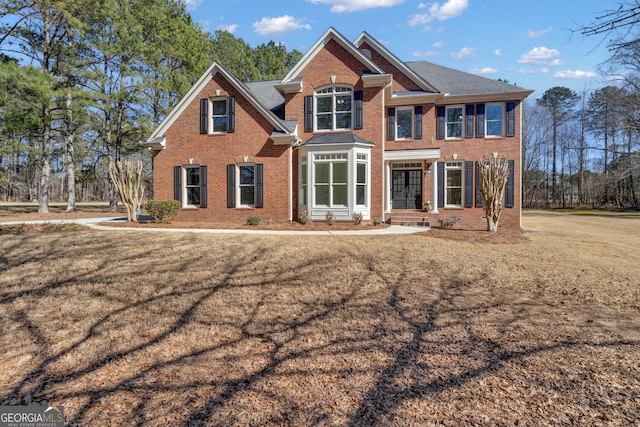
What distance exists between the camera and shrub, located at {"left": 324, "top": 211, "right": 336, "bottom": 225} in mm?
13789

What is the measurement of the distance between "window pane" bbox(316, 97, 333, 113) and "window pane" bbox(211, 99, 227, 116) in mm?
4279

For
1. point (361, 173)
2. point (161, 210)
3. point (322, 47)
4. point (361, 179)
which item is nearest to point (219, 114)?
point (161, 210)

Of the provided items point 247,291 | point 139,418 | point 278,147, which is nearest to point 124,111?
point 278,147

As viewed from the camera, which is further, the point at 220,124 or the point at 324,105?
the point at 324,105

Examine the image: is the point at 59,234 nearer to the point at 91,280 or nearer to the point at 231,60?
the point at 91,280

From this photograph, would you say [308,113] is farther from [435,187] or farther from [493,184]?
[493,184]

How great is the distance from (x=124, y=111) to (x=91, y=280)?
22.6 metres

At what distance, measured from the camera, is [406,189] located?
17906 millimetres

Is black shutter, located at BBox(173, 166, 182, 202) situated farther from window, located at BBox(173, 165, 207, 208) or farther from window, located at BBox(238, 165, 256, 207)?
window, located at BBox(238, 165, 256, 207)

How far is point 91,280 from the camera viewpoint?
631 cm

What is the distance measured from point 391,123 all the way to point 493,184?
21.6 ft

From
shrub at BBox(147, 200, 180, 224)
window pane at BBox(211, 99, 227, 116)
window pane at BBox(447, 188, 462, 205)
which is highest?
window pane at BBox(211, 99, 227, 116)

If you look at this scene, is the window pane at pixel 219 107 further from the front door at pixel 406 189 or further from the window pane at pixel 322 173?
the front door at pixel 406 189

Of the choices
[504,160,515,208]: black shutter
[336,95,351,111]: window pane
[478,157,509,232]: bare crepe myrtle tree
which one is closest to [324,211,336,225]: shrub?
[336,95,351,111]: window pane
